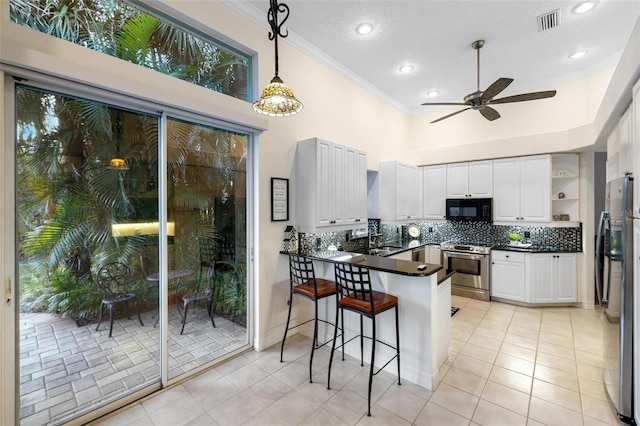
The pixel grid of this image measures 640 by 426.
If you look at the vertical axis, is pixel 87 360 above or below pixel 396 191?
below

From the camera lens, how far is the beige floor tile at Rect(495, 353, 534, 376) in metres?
2.80

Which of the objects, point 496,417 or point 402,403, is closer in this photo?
point 496,417

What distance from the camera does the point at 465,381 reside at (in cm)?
261

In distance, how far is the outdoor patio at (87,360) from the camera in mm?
1976

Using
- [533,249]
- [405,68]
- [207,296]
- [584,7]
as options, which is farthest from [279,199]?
[533,249]

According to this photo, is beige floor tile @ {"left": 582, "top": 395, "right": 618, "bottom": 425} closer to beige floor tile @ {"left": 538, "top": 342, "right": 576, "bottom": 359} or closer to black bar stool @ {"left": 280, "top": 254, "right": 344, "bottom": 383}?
beige floor tile @ {"left": 538, "top": 342, "right": 576, "bottom": 359}

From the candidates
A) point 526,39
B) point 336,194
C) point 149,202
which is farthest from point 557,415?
point 526,39

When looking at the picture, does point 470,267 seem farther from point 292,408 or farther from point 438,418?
point 292,408

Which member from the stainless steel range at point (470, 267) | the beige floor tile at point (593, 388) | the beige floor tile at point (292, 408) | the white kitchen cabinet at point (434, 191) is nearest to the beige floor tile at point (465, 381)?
the beige floor tile at point (593, 388)

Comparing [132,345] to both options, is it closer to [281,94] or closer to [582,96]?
[281,94]

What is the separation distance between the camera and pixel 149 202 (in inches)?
98.6

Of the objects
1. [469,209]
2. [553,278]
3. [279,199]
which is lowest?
[553,278]

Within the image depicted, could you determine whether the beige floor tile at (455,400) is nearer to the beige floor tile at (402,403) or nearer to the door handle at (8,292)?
the beige floor tile at (402,403)

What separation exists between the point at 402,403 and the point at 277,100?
2.62 metres
